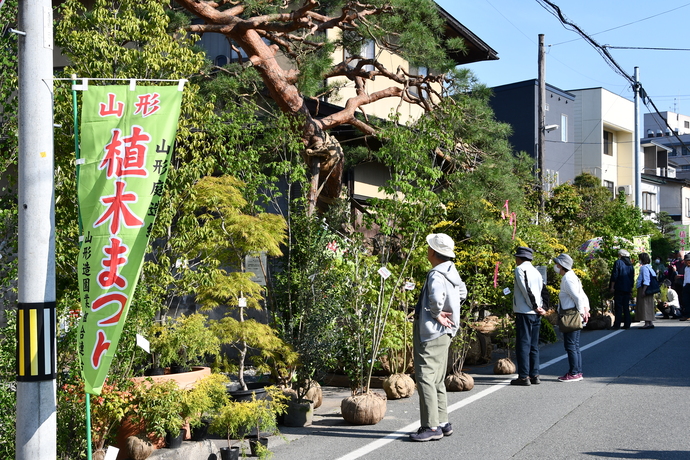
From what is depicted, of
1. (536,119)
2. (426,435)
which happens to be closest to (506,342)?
(426,435)

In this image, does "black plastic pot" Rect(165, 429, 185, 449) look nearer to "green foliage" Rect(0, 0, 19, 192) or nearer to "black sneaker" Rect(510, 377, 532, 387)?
"green foliage" Rect(0, 0, 19, 192)

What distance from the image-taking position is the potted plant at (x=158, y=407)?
6.16 metres

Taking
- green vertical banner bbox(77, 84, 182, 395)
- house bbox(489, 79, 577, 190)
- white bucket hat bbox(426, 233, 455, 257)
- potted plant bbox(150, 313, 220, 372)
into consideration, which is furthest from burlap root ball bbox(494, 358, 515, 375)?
house bbox(489, 79, 577, 190)

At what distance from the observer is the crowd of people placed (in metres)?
7.25

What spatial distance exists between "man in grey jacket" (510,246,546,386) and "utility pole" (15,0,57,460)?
7.18 m

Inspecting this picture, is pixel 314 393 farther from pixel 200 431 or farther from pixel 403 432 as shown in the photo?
Answer: pixel 200 431

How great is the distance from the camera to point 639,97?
3038cm

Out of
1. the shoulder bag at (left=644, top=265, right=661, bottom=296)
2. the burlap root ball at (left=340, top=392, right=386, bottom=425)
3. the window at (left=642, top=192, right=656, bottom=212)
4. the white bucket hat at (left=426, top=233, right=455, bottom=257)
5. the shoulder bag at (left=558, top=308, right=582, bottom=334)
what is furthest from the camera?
the window at (left=642, top=192, right=656, bottom=212)

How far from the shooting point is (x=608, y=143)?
1720 inches

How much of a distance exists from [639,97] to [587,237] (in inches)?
442

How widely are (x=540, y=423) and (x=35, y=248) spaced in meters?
5.79

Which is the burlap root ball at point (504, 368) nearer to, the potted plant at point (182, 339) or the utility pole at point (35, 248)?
the potted plant at point (182, 339)

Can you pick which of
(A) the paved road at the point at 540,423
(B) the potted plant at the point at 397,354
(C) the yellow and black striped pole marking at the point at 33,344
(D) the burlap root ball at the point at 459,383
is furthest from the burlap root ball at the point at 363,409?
(C) the yellow and black striped pole marking at the point at 33,344

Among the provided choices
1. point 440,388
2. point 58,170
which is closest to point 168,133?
point 58,170
